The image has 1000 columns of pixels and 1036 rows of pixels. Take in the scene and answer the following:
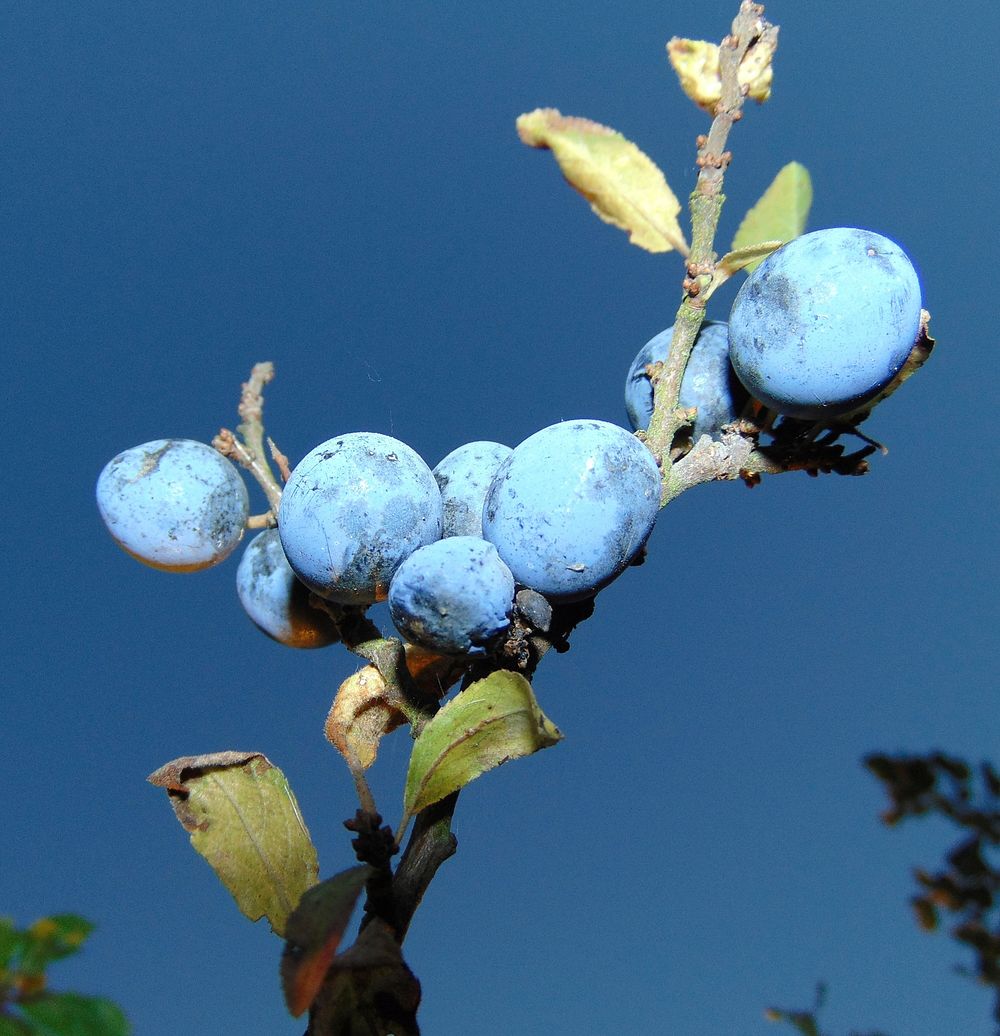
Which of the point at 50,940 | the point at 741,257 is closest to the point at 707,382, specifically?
the point at 741,257

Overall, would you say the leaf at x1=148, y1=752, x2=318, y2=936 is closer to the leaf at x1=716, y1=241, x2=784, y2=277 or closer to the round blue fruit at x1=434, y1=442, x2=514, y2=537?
the round blue fruit at x1=434, y1=442, x2=514, y2=537

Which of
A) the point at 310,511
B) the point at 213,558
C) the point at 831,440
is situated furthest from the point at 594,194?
the point at 213,558

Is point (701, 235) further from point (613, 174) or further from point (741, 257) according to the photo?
point (613, 174)

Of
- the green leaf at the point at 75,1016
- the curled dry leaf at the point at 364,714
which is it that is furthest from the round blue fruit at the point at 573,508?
A: the green leaf at the point at 75,1016

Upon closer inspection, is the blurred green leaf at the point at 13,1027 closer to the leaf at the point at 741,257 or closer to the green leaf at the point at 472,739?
the green leaf at the point at 472,739

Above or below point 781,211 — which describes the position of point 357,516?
below

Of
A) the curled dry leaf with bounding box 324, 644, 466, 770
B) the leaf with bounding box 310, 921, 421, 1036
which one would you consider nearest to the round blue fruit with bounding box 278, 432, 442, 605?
the curled dry leaf with bounding box 324, 644, 466, 770

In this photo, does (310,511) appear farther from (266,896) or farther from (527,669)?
(266,896)
